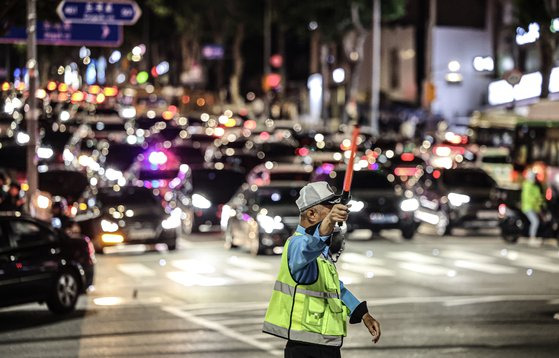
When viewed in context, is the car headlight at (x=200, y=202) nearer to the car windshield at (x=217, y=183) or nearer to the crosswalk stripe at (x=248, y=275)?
the car windshield at (x=217, y=183)

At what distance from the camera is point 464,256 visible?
23906mm

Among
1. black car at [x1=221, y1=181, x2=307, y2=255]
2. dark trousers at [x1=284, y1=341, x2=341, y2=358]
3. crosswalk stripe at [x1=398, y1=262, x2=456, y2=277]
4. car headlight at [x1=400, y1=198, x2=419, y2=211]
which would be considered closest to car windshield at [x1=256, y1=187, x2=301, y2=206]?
black car at [x1=221, y1=181, x2=307, y2=255]

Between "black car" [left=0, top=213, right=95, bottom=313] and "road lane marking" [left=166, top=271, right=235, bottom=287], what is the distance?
285cm

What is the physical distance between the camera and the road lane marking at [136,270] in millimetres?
21219

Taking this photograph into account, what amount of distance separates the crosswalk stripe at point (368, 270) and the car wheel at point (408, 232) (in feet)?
17.1

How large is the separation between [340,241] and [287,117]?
77.2 m

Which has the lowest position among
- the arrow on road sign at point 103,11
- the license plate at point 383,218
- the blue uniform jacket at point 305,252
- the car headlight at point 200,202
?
the license plate at point 383,218

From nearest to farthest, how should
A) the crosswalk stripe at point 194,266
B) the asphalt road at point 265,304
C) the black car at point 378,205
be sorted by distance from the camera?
the asphalt road at point 265,304 < the crosswalk stripe at point 194,266 < the black car at point 378,205

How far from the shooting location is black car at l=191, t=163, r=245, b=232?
95.1 feet

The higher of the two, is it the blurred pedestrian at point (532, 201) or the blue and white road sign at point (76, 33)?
the blue and white road sign at point (76, 33)

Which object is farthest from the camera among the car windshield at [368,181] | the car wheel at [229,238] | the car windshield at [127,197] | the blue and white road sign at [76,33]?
the blue and white road sign at [76,33]

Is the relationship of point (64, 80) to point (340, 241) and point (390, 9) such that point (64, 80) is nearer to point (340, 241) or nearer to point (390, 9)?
point (390, 9)

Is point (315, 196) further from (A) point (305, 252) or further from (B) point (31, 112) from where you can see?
(B) point (31, 112)

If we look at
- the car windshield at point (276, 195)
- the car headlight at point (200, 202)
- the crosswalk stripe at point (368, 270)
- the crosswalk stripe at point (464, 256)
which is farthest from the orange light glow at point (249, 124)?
the crosswalk stripe at point (368, 270)
